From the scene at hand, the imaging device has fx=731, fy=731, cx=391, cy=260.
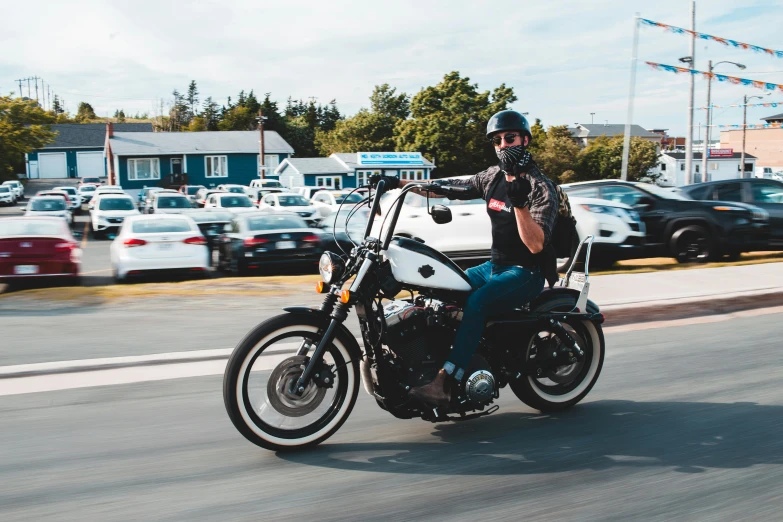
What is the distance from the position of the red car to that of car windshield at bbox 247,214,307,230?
352 centimetres

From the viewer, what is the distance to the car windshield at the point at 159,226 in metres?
14.6

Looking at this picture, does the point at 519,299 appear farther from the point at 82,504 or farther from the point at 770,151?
the point at 770,151

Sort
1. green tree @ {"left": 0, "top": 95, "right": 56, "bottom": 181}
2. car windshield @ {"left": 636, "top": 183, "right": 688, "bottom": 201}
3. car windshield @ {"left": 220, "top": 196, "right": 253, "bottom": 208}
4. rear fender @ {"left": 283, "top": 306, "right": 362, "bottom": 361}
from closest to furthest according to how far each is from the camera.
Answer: rear fender @ {"left": 283, "top": 306, "right": 362, "bottom": 361}
car windshield @ {"left": 636, "top": 183, "right": 688, "bottom": 201}
car windshield @ {"left": 220, "top": 196, "right": 253, "bottom": 208}
green tree @ {"left": 0, "top": 95, "right": 56, "bottom": 181}

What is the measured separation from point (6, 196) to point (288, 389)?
61373 millimetres

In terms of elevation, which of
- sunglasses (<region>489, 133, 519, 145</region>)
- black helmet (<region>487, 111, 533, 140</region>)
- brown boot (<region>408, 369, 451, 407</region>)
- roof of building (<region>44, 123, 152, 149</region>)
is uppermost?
roof of building (<region>44, 123, 152, 149</region>)

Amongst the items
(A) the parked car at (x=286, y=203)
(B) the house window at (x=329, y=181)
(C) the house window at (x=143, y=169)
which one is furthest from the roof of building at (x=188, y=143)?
(A) the parked car at (x=286, y=203)

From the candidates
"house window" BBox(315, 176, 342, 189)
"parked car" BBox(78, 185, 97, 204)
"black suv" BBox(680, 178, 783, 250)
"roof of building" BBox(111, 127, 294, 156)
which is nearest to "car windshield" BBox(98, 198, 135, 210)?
"black suv" BBox(680, 178, 783, 250)

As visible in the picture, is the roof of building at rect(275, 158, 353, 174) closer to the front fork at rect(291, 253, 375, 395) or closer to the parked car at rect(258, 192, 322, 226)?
the parked car at rect(258, 192, 322, 226)

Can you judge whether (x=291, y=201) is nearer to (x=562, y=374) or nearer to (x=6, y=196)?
(x=562, y=374)

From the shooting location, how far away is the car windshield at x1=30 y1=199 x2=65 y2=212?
32.0 meters

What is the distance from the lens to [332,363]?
437cm

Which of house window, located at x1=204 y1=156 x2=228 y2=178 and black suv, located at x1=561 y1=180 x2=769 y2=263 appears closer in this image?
black suv, located at x1=561 y1=180 x2=769 y2=263

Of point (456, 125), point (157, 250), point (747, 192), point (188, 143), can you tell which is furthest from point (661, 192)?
point (188, 143)

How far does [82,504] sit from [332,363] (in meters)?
1.52
